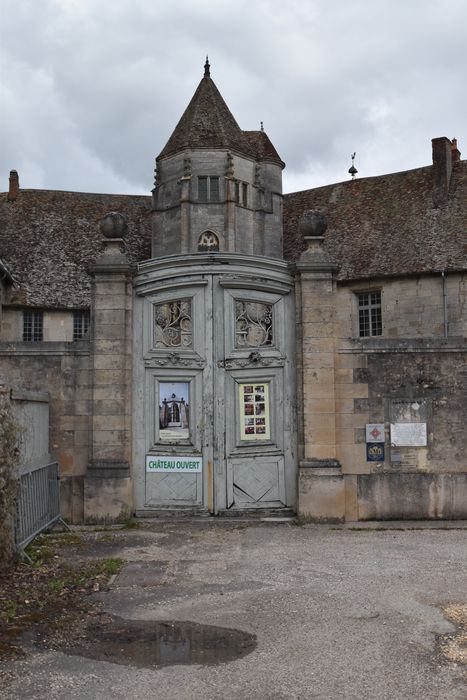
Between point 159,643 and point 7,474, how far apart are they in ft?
9.43

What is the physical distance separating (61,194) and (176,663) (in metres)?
28.6

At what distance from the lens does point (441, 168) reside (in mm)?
27812

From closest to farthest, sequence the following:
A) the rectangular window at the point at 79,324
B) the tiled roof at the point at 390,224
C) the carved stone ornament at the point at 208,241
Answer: the tiled roof at the point at 390,224
the rectangular window at the point at 79,324
the carved stone ornament at the point at 208,241

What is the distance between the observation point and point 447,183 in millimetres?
27375

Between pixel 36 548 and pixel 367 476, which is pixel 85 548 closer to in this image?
pixel 36 548

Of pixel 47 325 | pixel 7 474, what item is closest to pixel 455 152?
pixel 47 325

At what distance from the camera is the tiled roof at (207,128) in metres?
28.3

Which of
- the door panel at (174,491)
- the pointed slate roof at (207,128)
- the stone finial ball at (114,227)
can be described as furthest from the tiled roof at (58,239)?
the door panel at (174,491)

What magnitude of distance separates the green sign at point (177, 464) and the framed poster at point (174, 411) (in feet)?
0.86

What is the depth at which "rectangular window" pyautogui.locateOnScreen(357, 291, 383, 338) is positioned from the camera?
86.5 ft

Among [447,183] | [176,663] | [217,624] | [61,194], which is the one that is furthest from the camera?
[61,194]

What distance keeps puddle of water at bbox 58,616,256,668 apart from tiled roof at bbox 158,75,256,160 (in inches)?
971

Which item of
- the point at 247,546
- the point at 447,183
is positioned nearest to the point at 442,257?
the point at 447,183

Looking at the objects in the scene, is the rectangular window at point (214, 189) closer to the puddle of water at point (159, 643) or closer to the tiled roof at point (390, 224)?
the tiled roof at point (390, 224)
